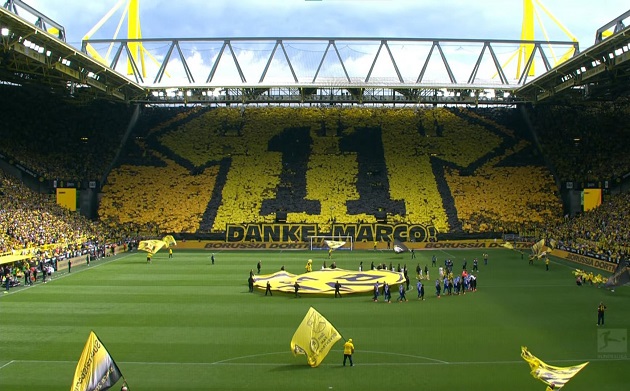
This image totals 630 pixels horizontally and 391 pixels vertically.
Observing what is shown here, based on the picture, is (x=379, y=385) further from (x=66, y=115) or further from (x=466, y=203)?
(x=66, y=115)

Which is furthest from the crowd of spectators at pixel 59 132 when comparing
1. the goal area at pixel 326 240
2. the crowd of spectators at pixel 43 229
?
the goal area at pixel 326 240

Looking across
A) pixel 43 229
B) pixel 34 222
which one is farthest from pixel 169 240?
pixel 34 222

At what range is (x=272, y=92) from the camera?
7056cm

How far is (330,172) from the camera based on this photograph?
65.0 meters

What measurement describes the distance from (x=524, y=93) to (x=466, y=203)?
1433 centimetres

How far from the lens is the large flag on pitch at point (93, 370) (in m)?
14.0

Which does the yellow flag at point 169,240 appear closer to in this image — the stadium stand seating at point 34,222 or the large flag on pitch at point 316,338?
the stadium stand seating at point 34,222

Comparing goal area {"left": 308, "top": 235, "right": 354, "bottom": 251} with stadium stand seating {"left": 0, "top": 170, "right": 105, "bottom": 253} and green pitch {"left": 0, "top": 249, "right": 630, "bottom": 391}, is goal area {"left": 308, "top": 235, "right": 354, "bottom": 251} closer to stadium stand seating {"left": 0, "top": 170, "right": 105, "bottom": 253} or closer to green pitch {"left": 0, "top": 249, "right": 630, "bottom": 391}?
green pitch {"left": 0, "top": 249, "right": 630, "bottom": 391}

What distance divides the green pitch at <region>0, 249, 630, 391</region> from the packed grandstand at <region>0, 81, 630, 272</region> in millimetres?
18473

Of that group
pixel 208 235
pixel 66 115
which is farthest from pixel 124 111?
pixel 208 235

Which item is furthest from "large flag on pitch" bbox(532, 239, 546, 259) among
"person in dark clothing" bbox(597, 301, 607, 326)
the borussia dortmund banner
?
"person in dark clothing" bbox(597, 301, 607, 326)

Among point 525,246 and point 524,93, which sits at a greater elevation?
point 524,93

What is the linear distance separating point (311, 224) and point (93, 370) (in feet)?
142

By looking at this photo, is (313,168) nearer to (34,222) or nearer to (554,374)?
(34,222)
